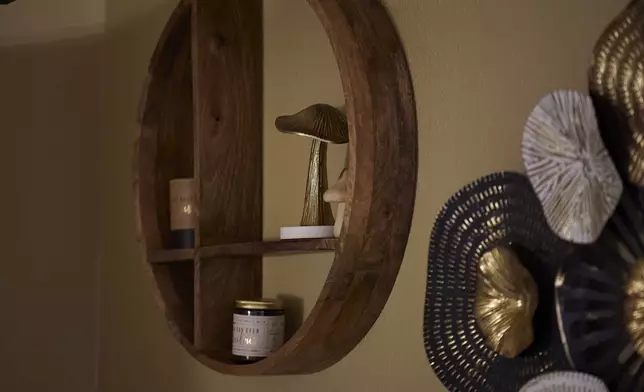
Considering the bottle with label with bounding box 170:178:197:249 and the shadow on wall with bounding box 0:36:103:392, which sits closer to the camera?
the bottle with label with bounding box 170:178:197:249

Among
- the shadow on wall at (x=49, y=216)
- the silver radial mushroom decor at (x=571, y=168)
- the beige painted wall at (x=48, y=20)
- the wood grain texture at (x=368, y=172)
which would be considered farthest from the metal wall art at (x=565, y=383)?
the beige painted wall at (x=48, y=20)

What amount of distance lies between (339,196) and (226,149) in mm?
296

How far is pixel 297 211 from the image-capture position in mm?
1188

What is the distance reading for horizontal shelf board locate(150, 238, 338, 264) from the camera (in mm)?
979

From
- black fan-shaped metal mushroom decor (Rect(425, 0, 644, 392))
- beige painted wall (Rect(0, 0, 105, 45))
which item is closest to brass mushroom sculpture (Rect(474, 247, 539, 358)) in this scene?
black fan-shaped metal mushroom decor (Rect(425, 0, 644, 392))

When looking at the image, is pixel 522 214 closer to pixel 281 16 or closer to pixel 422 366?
pixel 422 366

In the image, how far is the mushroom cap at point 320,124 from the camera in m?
1.04

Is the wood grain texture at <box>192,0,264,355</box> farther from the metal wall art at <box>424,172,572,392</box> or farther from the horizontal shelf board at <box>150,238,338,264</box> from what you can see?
the metal wall art at <box>424,172,572,392</box>

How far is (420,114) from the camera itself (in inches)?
38.1

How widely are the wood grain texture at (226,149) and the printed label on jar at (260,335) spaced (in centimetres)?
10

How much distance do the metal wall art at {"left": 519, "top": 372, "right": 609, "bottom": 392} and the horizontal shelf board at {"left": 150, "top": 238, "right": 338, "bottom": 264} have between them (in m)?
0.29

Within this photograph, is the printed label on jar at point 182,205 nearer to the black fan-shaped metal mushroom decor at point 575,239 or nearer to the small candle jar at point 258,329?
the small candle jar at point 258,329

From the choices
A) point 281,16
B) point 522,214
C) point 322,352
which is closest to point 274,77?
point 281,16

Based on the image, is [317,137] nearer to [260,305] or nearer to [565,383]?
[260,305]
